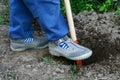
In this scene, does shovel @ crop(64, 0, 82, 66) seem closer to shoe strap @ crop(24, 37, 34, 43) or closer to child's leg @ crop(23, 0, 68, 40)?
child's leg @ crop(23, 0, 68, 40)

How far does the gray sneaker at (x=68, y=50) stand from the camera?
10.1ft

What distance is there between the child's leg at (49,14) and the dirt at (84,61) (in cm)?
29

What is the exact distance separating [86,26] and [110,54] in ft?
1.85

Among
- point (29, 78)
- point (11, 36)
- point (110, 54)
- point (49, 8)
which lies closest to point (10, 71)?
point (29, 78)

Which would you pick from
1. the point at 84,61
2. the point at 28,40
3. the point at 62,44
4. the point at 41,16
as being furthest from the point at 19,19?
the point at 84,61

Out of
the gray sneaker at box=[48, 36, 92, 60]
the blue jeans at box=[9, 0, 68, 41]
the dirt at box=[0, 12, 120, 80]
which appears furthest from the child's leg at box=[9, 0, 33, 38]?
the gray sneaker at box=[48, 36, 92, 60]

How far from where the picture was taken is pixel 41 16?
2994 mm

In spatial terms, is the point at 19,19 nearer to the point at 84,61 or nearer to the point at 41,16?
the point at 41,16

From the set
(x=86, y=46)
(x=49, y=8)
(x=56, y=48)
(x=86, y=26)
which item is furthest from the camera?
(x=86, y=26)

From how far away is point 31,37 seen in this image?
3.44 meters

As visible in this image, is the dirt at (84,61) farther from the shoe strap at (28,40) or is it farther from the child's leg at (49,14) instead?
the child's leg at (49,14)

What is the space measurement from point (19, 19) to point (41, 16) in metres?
0.35

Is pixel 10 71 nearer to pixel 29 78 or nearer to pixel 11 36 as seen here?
pixel 29 78

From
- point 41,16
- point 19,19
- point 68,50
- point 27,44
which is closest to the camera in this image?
point 41,16
